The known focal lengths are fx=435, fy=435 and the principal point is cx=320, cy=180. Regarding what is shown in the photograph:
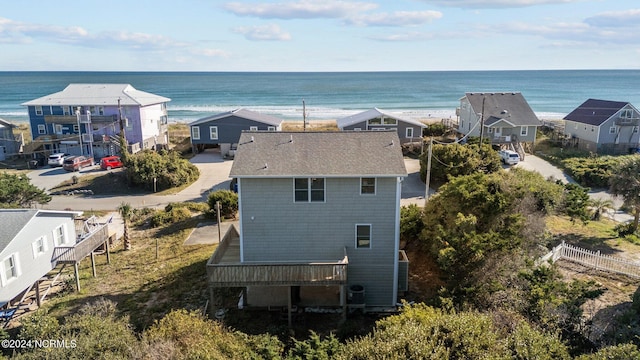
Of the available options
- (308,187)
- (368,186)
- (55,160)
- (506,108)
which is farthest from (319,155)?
(506,108)

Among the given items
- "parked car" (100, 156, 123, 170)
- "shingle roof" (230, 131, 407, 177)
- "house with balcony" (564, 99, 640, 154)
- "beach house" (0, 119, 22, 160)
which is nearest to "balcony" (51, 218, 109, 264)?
"shingle roof" (230, 131, 407, 177)

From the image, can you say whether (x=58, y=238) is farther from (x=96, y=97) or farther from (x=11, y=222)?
(x=96, y=97)

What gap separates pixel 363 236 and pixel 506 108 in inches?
1505

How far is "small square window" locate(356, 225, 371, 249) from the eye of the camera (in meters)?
17.8

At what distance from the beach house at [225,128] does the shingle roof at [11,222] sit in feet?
92.6

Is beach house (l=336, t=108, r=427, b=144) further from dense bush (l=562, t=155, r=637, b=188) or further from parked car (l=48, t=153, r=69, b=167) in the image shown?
parked car (l=48, t=153, r=69, b=167)

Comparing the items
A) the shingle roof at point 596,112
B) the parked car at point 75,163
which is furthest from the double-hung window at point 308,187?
the shingle roof at point 596,112

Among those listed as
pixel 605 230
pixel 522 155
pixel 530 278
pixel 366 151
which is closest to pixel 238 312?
pixel 366 151

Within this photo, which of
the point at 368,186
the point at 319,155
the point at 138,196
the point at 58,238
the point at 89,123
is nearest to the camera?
the point at 368,186

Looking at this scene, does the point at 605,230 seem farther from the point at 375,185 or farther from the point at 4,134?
the point at 4,134

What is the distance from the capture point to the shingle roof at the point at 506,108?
47438mm

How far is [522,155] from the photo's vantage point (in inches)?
1746

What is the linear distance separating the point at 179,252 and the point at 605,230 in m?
24.8

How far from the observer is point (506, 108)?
161 feet
